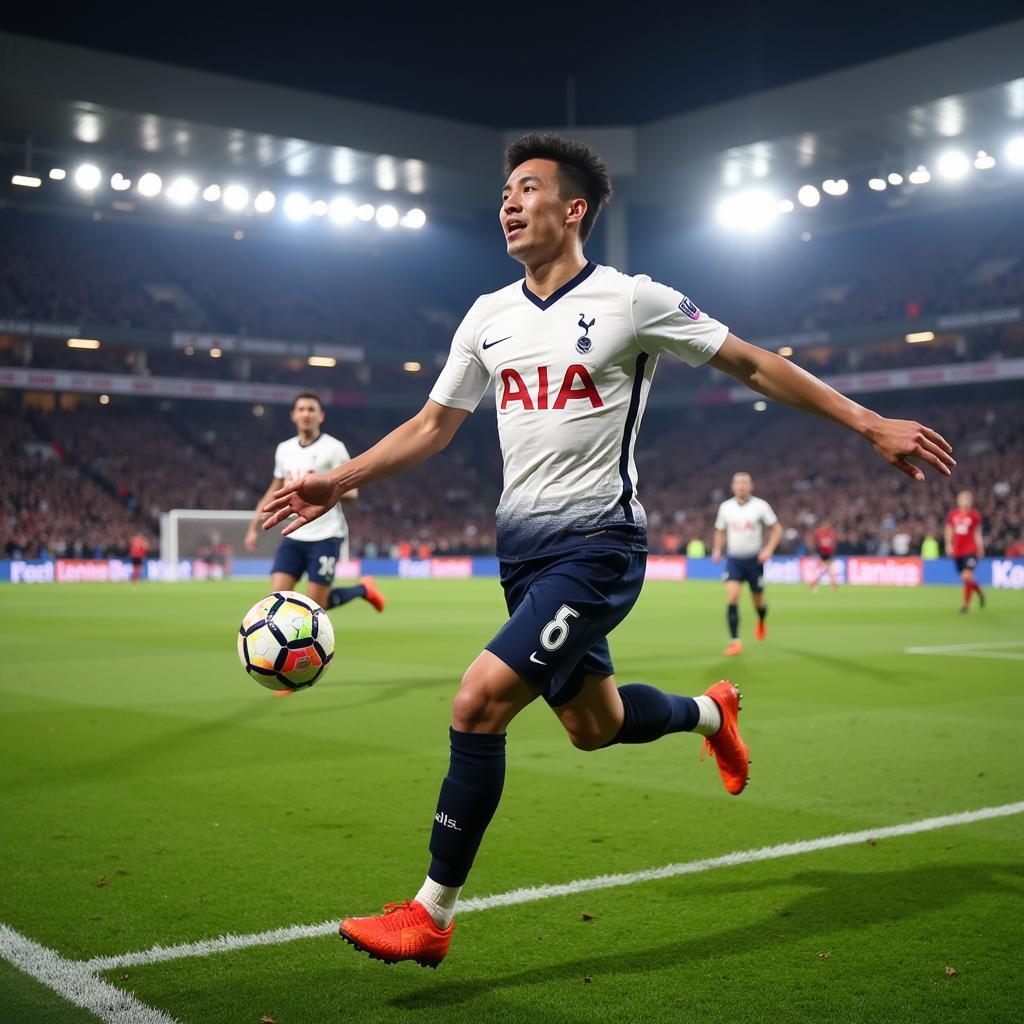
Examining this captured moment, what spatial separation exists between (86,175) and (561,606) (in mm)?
40251

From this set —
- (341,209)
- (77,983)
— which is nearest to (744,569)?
(77,983)

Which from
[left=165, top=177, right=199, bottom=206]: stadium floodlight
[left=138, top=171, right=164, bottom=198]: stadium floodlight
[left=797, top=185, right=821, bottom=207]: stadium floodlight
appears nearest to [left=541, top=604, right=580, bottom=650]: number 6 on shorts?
[left=138, top=171, right=164, bottom=198]: stadium floodlight

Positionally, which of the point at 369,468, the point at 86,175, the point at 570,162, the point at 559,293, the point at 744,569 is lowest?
the point at 744,569

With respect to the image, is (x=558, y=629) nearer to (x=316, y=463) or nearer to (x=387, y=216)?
(x=316, y=463)

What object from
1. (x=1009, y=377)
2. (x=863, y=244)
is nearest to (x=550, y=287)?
(x=1009, y=377)

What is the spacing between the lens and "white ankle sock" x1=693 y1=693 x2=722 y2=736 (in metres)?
5.09

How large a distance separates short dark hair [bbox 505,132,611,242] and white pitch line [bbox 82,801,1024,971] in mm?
2385

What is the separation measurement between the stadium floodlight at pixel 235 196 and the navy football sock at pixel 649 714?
40.6 metres

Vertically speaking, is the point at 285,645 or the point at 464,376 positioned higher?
the point at 464,376

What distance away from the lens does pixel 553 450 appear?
3.96 m

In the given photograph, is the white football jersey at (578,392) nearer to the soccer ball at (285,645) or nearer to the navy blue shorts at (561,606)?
the navy blue shorts at (561,606)

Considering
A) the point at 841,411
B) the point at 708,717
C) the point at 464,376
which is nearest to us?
the point at 841,411

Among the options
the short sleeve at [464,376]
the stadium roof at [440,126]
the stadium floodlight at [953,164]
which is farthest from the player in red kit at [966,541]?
the stadium floodlight at [953,164]

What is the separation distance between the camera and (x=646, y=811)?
578 centimetres
